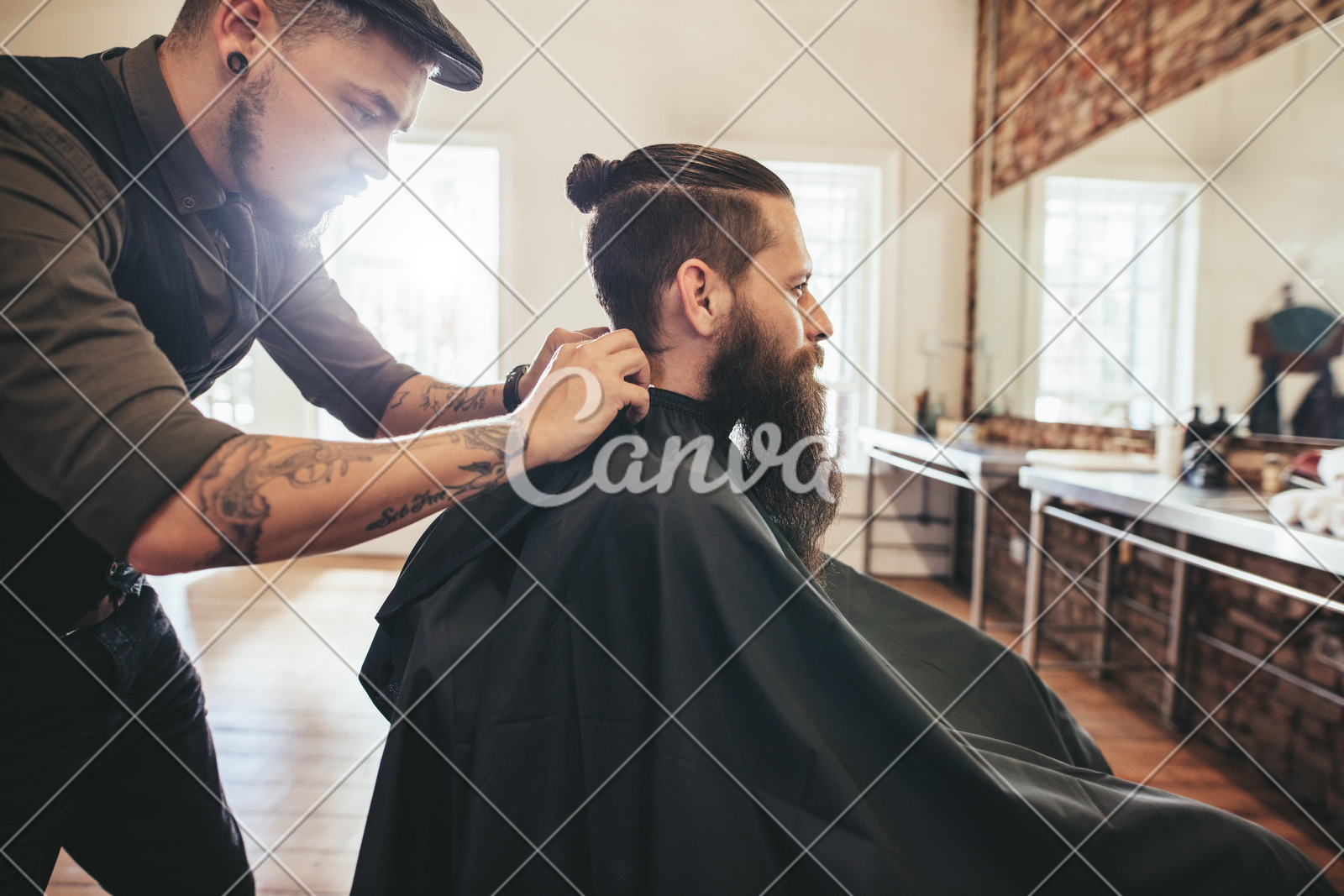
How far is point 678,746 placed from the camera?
77cm

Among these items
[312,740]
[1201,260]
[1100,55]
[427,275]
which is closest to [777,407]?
[312,740]

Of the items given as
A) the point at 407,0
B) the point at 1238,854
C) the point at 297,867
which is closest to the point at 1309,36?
the point at 1238,854

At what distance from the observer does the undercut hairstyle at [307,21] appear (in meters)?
0.80

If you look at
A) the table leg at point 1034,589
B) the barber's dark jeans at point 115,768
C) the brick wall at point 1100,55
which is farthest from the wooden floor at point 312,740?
the brick wall at point 1100,55

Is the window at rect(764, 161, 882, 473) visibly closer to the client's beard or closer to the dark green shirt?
the client's beard

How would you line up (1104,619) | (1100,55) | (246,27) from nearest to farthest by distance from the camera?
(246,27)
(1104,619)
(1100,55)

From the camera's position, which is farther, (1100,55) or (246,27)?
(1100,55)

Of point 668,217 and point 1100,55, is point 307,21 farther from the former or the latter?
point 1100,55

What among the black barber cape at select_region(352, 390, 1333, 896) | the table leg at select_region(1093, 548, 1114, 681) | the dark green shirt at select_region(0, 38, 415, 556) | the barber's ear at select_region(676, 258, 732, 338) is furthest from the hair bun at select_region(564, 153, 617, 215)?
the table leg at select_region(1093, 548, 1114, 681)

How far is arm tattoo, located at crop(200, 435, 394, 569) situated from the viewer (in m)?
0.60

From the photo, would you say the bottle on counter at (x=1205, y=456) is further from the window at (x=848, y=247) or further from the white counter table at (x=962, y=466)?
the window at (x=848, y=247)

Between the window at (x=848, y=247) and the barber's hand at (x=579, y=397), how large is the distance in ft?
11.1

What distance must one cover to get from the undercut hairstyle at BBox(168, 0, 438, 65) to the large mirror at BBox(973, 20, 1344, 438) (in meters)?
2.39

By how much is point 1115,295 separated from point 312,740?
3.47 m
